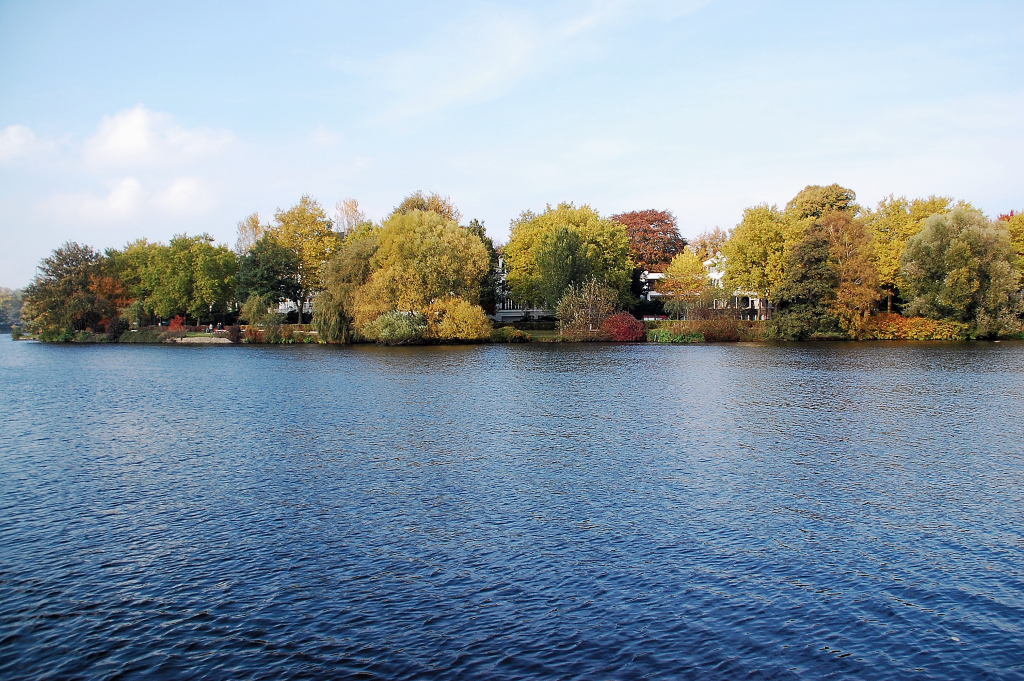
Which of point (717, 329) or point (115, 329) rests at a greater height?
point (115, 329)

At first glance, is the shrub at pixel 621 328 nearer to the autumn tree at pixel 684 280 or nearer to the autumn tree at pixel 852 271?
the autumn tree at pixel 684 280

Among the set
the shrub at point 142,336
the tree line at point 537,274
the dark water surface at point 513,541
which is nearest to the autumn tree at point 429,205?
the tree line at point 537,274

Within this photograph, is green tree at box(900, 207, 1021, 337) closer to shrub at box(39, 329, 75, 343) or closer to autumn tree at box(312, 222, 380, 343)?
autumn tree at box(312, 222, 380, 343)

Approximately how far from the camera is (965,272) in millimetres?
66188

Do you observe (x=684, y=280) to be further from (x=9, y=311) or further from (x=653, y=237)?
(x=9, y=311)

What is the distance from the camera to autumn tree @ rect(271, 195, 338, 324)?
259 feet

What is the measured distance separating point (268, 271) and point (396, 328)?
69.3 feet

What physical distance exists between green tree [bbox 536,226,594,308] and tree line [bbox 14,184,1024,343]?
0.68 ft

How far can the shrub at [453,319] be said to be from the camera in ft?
210

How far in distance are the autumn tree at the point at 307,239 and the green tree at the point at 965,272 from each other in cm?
6050

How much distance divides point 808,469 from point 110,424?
2178 cm

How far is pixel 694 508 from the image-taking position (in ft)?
46.6

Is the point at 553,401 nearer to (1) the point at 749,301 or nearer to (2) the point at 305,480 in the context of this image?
(2) the point at 305,480

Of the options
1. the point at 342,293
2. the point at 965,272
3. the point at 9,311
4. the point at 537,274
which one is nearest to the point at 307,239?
the point at 342,293
